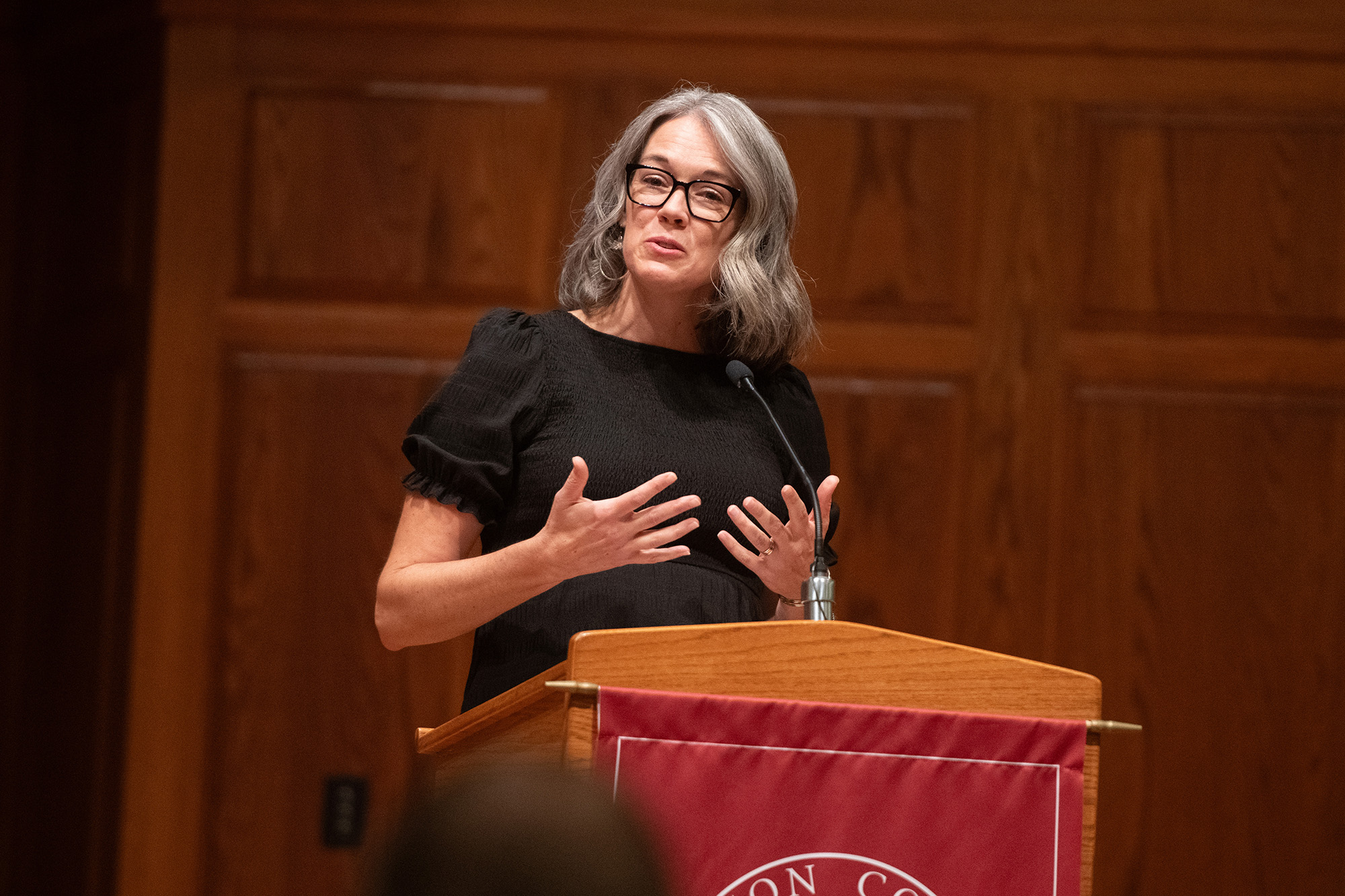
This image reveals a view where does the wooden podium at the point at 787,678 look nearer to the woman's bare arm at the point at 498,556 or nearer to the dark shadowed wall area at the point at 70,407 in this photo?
the woman's bare arm at the point at 498,556

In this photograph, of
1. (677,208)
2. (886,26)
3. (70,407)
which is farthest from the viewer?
(70,407)

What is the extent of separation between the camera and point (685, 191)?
1.78 metres

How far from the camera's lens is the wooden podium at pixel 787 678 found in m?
1.23

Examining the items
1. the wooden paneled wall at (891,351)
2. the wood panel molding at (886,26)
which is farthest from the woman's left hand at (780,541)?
the wood panel molding at (886,26)

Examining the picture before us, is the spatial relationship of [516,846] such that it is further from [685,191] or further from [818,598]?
[685,191]

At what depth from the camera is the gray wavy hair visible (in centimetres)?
180

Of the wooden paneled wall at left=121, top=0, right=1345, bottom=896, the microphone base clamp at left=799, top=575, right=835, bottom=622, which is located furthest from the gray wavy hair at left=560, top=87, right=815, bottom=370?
the wooden paneled wall at left=121, top=0, right=1345, bottom=896

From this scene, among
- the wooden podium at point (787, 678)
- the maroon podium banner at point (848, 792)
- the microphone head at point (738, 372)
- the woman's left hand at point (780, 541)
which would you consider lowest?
the maroon podium banner at point (848, 792)

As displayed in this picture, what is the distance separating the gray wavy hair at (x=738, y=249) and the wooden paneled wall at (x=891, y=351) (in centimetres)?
127

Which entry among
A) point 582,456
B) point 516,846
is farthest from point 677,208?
point 516,846

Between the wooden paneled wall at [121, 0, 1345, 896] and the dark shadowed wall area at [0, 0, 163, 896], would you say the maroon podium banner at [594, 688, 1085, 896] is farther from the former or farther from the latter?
the dark shadowed wall area at [0, 0, 163, 896]

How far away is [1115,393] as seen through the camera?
3.16 metres

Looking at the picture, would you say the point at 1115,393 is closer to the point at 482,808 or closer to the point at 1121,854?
the point at 1121,854

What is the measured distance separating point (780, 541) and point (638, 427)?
0.26 metres
